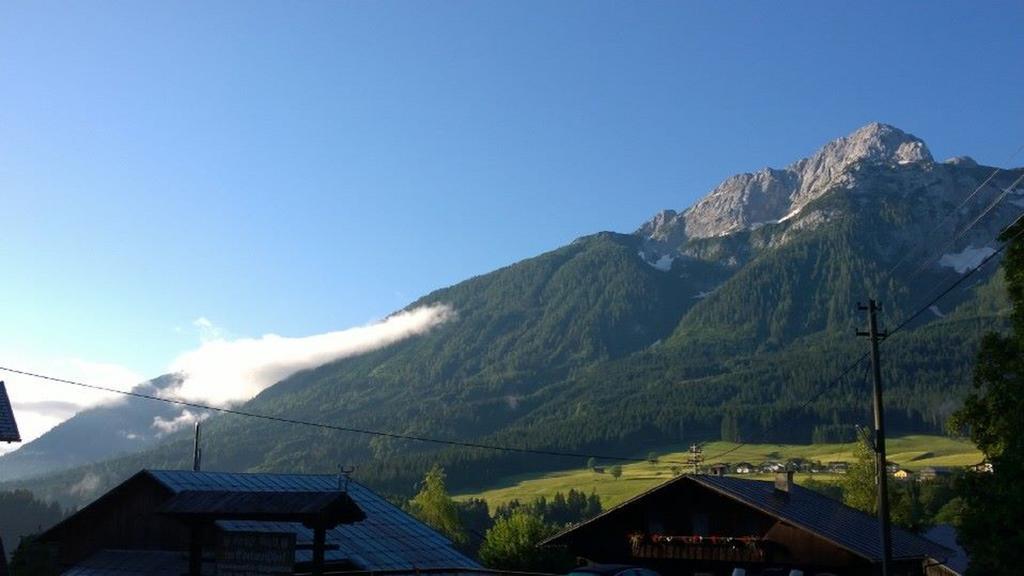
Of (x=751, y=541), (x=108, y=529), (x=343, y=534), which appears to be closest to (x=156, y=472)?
(x=108, y=529)

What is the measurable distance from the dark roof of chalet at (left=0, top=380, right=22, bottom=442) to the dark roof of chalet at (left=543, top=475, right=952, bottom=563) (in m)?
26.1

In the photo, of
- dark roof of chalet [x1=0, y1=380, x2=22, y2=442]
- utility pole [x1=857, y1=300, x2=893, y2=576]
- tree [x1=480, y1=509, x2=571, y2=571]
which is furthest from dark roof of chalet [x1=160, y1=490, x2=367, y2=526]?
tree [x1=480, y1=509, x2=571, y2=571]

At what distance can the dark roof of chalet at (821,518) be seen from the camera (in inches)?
1511

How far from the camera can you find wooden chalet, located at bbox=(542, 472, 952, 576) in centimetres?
3897

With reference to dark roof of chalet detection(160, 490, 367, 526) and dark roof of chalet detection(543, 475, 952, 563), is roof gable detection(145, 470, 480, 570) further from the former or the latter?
dark roof of chalet detection(160, 490, 367, 526)

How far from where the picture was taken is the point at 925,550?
42.0 metres

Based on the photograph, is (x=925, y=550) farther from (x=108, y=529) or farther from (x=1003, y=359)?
(x=108, y=529)

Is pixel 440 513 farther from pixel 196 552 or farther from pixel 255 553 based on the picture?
pixel 255 553

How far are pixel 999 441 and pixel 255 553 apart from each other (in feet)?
81.0

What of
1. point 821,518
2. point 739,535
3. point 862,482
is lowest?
point 862,482

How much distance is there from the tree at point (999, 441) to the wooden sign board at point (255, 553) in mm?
21003

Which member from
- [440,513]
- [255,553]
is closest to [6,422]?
[255,553]

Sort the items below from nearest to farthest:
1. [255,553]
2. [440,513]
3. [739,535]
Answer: [255,553] → [739,535] → [440,513]

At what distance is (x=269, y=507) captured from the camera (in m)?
23.4
